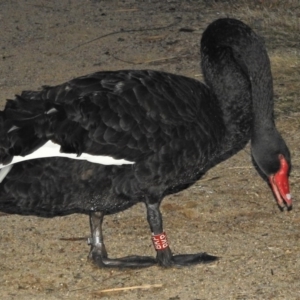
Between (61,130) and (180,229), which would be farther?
(180,229)

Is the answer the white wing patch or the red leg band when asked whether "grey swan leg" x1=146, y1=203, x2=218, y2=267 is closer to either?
the red leg band

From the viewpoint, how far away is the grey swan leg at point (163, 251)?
14.3 feet

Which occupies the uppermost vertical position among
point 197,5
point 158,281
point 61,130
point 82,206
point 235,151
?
point 61,130

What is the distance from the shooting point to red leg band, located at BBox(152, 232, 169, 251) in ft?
14.4

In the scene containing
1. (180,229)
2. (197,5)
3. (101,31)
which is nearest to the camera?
(180,229)

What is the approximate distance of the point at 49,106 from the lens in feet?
13.4

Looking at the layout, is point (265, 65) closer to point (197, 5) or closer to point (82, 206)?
point (82, 206)

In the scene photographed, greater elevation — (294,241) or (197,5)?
(294,241)

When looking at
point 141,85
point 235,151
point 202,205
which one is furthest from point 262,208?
point 141,85

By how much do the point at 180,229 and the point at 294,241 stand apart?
0.61 meters

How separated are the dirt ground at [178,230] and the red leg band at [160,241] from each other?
0.12 m

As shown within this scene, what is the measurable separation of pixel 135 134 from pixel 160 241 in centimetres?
60

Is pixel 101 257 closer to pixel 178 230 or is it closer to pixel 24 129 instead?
pixel 178 230

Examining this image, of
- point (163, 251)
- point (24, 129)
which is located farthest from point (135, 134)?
point (163, 251)
